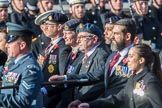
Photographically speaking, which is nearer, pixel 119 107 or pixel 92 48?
pixel 119 107

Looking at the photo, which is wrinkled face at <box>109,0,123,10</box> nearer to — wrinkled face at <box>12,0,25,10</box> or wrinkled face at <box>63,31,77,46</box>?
wrinkled face at <box>12,0,25,10</box>

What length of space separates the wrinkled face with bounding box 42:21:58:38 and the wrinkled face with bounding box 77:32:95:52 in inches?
26.2

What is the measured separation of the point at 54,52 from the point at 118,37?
54.0 inches

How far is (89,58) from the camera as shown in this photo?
9.13m

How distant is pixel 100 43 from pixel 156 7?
22.3 ft

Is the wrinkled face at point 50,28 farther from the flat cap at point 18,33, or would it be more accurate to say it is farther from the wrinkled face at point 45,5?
the wrinkled face at point 45,5

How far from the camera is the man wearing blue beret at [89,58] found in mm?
8836

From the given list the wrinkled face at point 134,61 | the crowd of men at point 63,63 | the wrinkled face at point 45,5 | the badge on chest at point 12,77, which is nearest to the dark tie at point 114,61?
the crowd of men at point 63,63

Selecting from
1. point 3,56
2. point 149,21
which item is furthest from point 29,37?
point 149,21

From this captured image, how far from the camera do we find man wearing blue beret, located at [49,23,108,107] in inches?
348

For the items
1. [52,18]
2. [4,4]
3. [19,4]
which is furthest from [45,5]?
[52,18]

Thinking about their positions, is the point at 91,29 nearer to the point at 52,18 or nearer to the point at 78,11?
the point at 52,18

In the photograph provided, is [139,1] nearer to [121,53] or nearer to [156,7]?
[156,7]

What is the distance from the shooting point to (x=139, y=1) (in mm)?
15172
